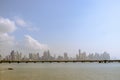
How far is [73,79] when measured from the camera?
2467 centimetres

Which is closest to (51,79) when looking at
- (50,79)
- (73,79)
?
(50,79)

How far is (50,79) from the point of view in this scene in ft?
81.2

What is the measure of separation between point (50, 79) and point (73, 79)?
9.21ft

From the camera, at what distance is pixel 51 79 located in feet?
81.3

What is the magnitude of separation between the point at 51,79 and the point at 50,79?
12 centimetres

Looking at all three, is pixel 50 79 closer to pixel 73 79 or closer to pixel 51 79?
pixel 51 79

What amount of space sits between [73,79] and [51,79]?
2.69m
